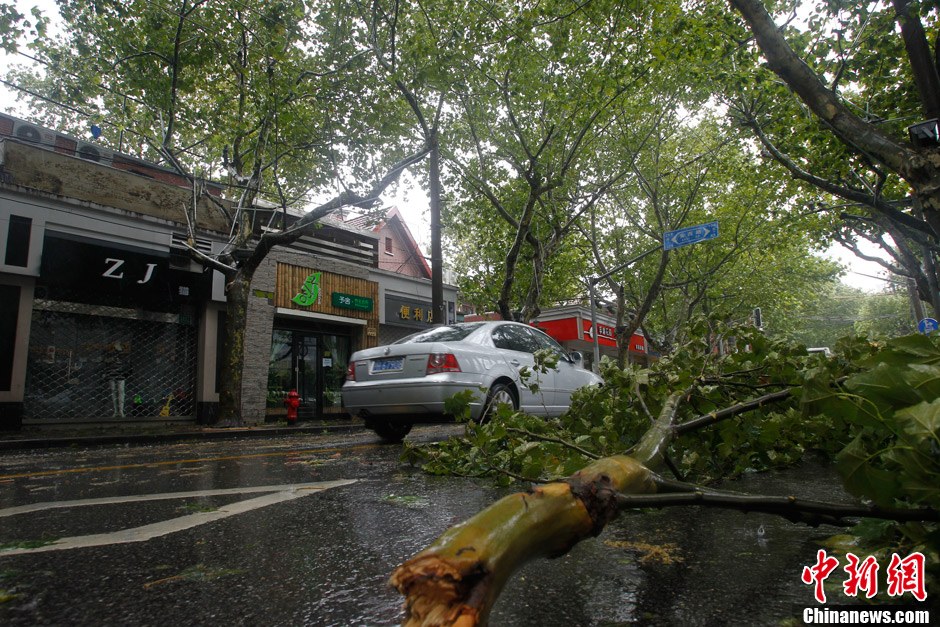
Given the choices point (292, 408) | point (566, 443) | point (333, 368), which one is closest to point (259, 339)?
point (292, 408)

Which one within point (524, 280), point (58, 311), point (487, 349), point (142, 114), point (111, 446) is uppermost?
point (142, 114)

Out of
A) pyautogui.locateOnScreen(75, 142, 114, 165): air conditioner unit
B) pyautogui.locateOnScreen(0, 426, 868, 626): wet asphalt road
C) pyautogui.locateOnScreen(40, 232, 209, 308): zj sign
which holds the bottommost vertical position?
pyautogui.locateOnScreen(0, 426, 868, 626): wet asphalt road

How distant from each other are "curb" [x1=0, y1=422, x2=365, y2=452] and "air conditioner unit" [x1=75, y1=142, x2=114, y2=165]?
6.64 m

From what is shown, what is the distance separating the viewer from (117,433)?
10734 millimetres

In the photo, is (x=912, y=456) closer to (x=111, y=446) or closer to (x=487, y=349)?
(x=487, y=349)

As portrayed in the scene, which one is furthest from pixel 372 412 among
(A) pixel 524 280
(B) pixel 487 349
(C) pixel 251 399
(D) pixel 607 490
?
(A) pixel 524 280

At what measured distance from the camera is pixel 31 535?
2246mm

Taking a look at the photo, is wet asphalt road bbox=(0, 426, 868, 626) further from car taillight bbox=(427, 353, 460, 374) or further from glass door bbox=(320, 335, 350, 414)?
glass door bbox=(320, 335, 350, 414)

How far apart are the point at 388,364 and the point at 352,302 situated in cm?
1118

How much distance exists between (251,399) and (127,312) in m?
3.71

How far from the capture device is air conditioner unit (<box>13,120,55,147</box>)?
12.4 m

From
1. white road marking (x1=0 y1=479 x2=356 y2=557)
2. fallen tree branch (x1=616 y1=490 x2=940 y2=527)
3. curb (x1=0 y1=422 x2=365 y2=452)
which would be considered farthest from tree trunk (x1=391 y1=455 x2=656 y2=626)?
curb (x1=0 y1=422 x2=365 y2=452)

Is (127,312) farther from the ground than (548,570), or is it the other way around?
(127,312)

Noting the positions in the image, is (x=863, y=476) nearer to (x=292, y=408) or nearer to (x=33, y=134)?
(x=292, y=408)
